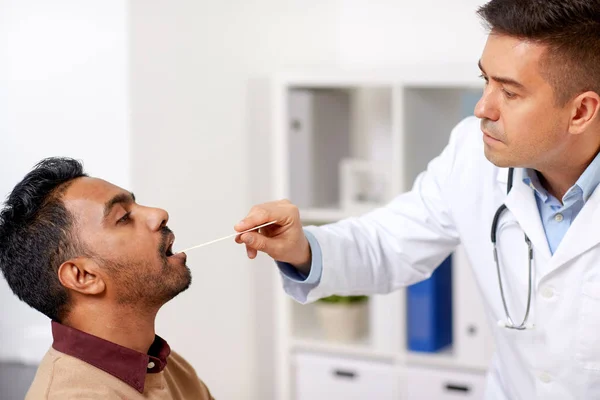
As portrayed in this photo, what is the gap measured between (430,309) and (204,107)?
97cm

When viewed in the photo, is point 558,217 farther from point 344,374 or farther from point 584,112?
point 344,374

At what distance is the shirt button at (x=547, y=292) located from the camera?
162 cm

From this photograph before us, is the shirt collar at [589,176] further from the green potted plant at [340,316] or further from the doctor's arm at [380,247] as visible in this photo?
the green potted plant at [340,316]

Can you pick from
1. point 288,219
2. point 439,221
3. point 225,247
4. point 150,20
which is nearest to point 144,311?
point 288,219

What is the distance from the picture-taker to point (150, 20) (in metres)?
2.40

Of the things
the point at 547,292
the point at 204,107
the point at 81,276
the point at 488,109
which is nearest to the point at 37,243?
the point at 81,276

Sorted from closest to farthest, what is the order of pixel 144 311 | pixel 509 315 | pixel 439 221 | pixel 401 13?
1. pixel 144 311
2. pixel 509 315
3. pixel 439 221
4. pixel 401 13

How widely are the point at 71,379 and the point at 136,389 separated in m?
0.12

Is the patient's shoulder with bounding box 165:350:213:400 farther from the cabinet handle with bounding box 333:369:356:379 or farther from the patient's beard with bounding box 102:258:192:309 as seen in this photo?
the cabinet handle with bounding box 333:369:356:379

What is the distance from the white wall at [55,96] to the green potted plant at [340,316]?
937mm

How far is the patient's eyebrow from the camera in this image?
158cm

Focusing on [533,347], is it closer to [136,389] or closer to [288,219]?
[288,219]

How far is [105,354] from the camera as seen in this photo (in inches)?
58.8

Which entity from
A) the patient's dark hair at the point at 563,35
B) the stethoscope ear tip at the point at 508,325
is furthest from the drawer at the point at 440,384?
the patient's dark hair at the point at 563,35
